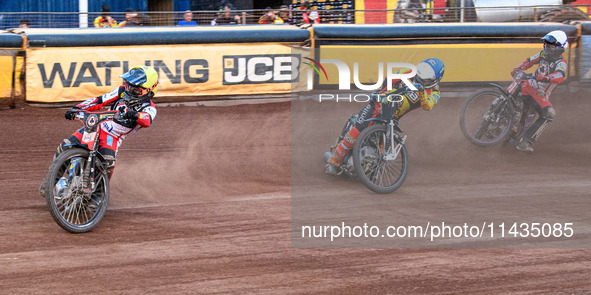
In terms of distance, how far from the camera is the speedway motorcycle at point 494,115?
34.6ft

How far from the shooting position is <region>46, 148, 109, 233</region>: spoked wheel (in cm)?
614

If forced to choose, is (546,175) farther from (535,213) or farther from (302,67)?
(302,67)

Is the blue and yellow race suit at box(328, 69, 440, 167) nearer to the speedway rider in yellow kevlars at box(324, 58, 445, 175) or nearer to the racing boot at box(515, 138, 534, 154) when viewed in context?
the speedway rider in yellow kevlars at box(324, 58, 445, 175)

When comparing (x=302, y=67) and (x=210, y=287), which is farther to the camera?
(x=302, y=67)

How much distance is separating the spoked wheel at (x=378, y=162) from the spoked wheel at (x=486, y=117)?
9.08ft

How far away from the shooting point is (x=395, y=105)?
8312 mm

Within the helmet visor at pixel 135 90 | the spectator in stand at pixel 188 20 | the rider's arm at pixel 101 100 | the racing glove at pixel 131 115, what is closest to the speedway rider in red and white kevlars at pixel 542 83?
the helmet visor at pixel 135 90

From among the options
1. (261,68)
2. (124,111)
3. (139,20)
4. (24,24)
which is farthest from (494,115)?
(24,24)

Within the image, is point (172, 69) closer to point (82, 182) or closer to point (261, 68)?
point (261, 68)

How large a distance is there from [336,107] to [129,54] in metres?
4.10

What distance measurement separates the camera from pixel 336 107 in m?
13.6

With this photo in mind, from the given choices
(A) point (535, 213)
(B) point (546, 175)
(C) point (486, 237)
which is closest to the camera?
(C) point (486, 237)

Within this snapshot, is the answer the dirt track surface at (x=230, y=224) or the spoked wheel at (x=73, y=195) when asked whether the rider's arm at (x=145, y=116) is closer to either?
the spoked wheel at (x=73, y=195)

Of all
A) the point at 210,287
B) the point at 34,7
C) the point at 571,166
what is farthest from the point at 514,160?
the point at 34,7
